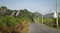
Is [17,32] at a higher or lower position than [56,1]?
lower

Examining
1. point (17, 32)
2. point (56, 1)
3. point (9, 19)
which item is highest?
point (56, 1)

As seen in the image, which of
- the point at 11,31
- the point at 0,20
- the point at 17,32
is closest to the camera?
the point at 0,20

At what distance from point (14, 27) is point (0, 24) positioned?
2505 mm

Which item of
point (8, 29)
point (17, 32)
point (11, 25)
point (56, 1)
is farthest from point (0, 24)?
point (56, 1)

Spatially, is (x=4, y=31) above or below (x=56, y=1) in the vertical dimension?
below

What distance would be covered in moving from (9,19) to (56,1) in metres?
23.2

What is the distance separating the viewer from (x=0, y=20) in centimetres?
1295

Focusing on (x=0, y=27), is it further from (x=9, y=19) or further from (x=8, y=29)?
(x=9, y=19)

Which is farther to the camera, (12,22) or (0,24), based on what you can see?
(12,22)

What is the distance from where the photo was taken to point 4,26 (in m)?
13.2

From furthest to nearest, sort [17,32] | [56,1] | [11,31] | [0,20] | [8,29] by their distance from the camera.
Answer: [56,1] → [17,32] → [11,31] → [8,29] → [0,20]

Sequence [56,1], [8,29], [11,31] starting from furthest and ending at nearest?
[56,1] < [11,31] < [8,29]

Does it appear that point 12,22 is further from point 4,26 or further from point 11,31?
point 4,26

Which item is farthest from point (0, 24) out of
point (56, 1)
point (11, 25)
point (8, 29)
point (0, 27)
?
point (56, 1)
